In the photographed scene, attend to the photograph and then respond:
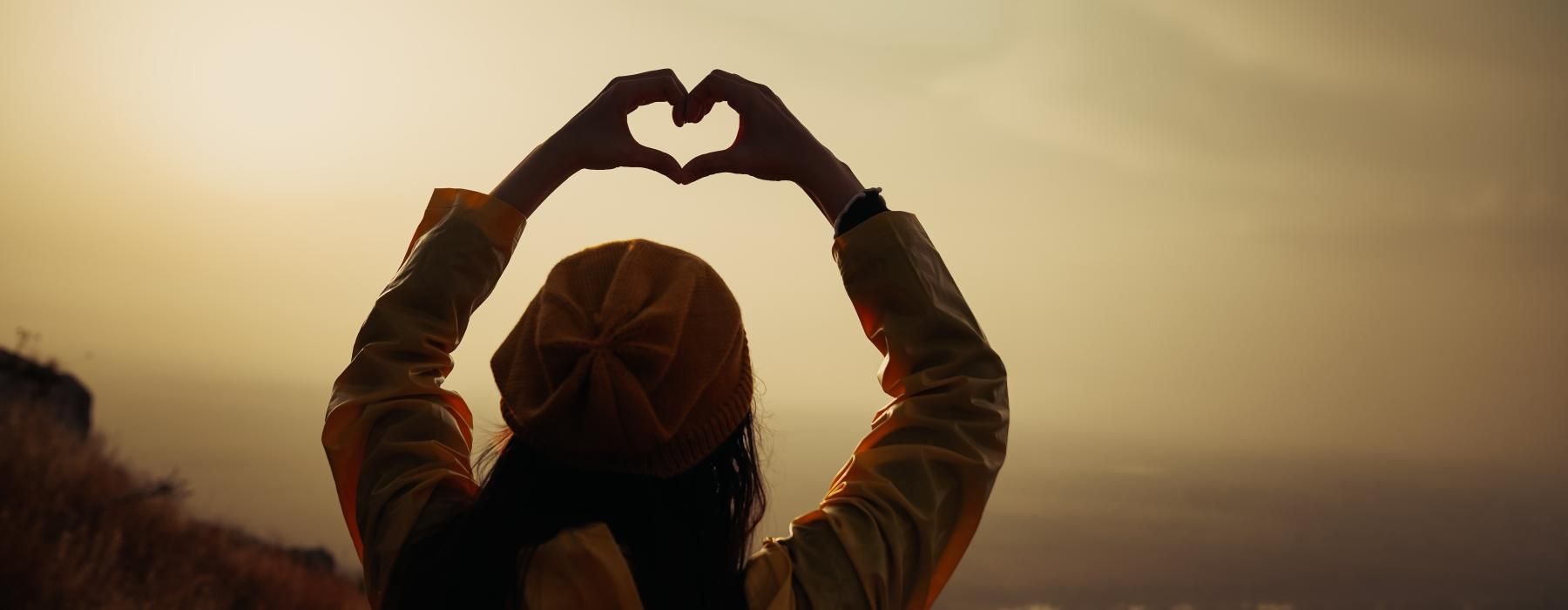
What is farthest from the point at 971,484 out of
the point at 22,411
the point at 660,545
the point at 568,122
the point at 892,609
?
the point at 22,411

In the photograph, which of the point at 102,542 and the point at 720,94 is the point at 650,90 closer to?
the point at 720,94

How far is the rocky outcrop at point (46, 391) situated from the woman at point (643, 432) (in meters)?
7.25

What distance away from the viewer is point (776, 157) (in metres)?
2.22

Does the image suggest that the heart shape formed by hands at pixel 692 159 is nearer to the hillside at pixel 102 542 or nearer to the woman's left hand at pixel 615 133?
the woman's left hand at pixel 615 133

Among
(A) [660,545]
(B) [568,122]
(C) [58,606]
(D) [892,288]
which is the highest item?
(B) [568,122]

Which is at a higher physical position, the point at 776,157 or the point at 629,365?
the point at 776,157

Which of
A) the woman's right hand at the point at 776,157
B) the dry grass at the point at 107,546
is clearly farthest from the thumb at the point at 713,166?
the dry grass at the point at 107,546

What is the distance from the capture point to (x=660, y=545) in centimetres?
171

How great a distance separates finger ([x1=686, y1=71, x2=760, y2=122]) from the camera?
2.25 meters

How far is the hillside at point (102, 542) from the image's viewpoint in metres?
5.38

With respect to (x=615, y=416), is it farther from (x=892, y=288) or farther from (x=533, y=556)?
(x=892, y=288)

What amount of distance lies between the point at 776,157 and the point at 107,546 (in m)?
5.59

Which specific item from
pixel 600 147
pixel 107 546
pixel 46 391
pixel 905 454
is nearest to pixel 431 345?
pixel 600 147

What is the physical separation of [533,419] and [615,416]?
0.13m
